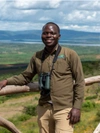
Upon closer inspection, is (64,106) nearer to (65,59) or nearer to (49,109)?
(49,109)

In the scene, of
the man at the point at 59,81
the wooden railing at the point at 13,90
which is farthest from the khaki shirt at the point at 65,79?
the wooden railing at the point at 13,90

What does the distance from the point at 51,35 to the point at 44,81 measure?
40 cm

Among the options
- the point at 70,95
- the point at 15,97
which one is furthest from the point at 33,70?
the point at 15,97

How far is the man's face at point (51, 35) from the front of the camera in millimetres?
3125

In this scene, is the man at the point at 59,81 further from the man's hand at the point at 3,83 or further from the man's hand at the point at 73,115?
the man's hand at the point at 3,83

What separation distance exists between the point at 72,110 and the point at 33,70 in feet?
1.72

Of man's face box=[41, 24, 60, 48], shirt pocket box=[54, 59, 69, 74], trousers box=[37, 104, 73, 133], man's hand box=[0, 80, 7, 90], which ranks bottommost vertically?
trousers box=[37, 104, 73, 133]

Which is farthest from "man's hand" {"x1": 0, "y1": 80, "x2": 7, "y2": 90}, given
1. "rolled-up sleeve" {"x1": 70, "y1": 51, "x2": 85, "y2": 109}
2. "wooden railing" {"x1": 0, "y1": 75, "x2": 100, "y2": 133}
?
"rolled-up sleeve" {"x1": 70, "y1": 51, "x2": 85, "y2": 109}

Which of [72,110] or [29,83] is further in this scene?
[29,83]

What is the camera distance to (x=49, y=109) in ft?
10.5

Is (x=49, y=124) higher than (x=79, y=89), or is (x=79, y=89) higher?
(x=79, y=89)

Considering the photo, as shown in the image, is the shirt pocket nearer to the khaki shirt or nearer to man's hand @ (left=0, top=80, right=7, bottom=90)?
the khaki shirt

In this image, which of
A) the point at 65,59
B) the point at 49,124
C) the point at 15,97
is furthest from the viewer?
the point at 15,97

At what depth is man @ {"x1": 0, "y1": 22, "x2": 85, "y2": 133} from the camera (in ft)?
10.1
